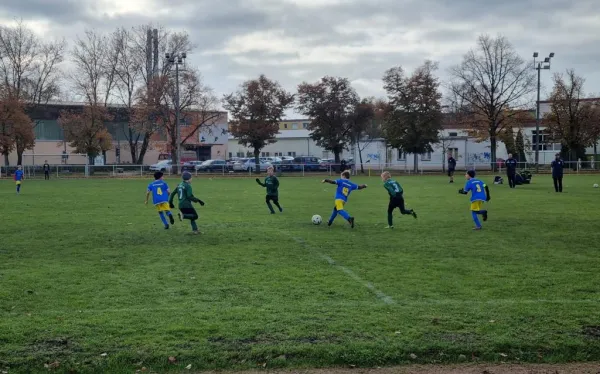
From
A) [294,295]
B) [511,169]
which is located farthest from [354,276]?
[511,169]

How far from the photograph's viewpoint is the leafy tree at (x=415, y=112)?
5419 centimetres

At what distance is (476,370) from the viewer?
547 cm

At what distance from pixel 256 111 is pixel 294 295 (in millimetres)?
48934

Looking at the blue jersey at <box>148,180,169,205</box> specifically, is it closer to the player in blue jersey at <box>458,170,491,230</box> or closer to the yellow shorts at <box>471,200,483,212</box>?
the player in blue jersey at <box>458,170,491,230</box>

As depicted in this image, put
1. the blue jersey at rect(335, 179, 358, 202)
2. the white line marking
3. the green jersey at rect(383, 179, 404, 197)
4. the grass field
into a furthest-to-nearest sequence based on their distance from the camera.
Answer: the blue jersey at rect(335, 179, 358, 202), the green jersey at rect(383, 179, 404, 197), the white line marking, the grass field

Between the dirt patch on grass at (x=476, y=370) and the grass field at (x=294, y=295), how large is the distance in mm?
135

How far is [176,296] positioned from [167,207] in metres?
7.42

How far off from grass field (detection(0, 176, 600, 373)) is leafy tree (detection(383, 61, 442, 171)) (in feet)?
128

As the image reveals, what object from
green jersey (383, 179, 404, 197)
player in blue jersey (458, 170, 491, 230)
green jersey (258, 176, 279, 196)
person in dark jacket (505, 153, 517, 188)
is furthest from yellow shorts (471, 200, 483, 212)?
person in dark jacket (505, 153, 517, 188)

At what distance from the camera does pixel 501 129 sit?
191 feet

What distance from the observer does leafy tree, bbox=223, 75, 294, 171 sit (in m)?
55.7

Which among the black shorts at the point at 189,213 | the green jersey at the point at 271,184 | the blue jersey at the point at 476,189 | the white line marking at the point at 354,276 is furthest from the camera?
the green jersey at the point at 271,184

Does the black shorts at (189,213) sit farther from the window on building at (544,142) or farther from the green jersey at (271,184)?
the window on building at (544,142)

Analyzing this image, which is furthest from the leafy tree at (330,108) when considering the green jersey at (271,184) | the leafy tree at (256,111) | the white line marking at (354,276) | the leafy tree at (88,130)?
the white line marking at (354,276)
